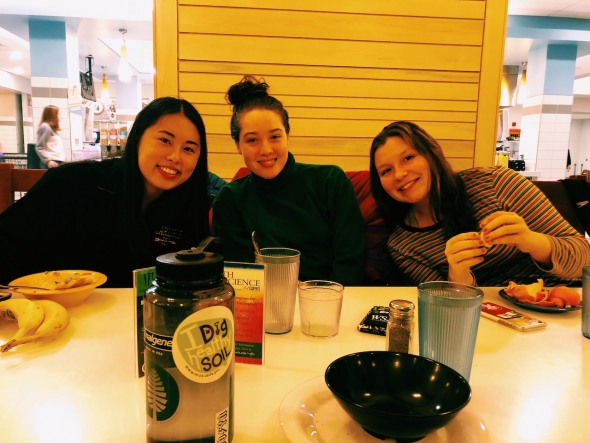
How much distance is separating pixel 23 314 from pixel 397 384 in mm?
712

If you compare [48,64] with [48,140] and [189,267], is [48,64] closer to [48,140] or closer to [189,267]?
[48,140]

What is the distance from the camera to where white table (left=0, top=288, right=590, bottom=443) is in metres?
0.59

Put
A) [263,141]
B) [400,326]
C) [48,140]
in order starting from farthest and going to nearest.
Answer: [48,140] → [263,141] → [400,326]

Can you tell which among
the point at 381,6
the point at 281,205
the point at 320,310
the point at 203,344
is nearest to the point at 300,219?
the point at 281,205

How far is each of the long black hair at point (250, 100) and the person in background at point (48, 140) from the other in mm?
4786

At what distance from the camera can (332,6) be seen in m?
2.43

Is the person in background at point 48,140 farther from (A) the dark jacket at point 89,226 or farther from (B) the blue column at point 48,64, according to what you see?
(A) the dark jacket at point 89,226

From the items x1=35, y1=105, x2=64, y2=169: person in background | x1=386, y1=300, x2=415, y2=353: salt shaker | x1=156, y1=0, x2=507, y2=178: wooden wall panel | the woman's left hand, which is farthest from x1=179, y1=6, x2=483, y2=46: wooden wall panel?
x1=35, y1=105, x2=64, y2=169: person in background

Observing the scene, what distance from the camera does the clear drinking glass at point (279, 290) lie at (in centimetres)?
92

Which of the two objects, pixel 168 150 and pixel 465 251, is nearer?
pixel 465 251

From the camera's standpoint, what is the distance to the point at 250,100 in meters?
1.72

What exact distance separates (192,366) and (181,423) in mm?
70

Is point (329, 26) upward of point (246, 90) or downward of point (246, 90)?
upward

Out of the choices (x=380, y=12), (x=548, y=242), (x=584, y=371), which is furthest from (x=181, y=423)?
(x=380, y=12)
